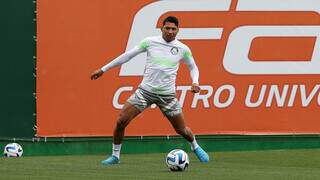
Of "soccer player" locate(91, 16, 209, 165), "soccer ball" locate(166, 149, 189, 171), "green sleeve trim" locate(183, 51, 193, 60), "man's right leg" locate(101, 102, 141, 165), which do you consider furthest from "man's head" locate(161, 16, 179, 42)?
"soccer ball" locate(166, 149, 189, 171)

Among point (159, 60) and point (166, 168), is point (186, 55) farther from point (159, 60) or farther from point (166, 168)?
point (166, 168)

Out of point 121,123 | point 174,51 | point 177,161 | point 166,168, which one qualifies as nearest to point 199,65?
point 174,51

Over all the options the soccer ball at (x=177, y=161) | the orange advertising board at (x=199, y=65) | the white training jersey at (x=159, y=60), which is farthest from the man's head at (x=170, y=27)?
the orange advertising board at (x=199, y=65)

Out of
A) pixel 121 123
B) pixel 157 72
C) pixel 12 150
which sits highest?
pixel 157 72

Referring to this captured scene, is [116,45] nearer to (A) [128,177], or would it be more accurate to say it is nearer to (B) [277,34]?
(B) [277,34]

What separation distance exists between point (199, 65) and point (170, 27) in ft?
16.6

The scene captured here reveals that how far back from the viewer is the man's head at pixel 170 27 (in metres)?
15.7

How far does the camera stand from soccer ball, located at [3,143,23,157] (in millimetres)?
18844

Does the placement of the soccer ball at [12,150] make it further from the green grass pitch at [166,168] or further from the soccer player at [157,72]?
the soccer player at [157,72]

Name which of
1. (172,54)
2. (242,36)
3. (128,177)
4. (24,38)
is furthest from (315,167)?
(24,38)

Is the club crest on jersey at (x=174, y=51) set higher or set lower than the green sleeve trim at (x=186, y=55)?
higher

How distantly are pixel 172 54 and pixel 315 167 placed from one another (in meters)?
2.81

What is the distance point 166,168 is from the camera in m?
15.2

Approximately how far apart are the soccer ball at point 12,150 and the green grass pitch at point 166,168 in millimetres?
1650
